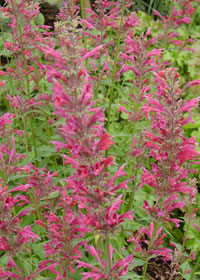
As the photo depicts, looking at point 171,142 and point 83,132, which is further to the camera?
point 171,142

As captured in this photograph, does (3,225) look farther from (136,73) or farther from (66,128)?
(136,73)

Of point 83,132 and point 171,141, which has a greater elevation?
point 83,132

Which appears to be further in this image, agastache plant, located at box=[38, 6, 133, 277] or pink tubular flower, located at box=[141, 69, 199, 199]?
pink tubular flower, located at box=[141, 69, 199, 199]

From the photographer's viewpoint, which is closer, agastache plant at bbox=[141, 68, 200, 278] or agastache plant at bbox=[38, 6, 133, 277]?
agastache plant at bbox=[38, 6, 133, 277]

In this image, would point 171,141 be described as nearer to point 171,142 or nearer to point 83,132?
point 171,142

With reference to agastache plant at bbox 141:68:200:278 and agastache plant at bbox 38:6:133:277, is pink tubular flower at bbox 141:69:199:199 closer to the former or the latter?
agastache plant at bbox 141:68:200:278

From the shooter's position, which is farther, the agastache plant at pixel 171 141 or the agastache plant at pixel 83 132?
the agastache plant at pixel 171 141

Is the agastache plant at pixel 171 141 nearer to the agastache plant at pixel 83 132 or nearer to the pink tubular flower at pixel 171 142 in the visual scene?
the pink tubular flower at pixel 171 142

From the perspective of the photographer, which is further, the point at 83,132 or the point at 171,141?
the point at 171,141

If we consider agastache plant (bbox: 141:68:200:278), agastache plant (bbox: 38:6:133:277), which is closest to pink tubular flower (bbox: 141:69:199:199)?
agastache plant (bbox: 141:68:200:278)

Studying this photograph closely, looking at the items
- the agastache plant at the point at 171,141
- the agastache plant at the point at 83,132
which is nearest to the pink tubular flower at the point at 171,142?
the agastache plant at the point at 171,141

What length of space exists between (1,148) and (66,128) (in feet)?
4.87

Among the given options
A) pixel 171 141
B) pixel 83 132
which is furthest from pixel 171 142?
pixel 83 132

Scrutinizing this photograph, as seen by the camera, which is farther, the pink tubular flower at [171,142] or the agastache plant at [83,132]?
the pink tubular flower at [171,142]
